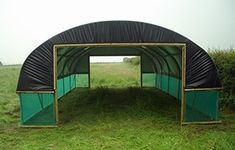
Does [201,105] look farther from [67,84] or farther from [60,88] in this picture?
[67,84]

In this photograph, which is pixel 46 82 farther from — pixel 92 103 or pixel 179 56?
pixel 179 56

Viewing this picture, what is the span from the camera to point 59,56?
9133mm

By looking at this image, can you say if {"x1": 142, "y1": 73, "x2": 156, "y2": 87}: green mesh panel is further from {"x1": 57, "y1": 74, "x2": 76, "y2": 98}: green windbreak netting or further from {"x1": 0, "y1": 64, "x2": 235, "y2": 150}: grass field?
{"x1": 0, "y1": 64, "x2": 235, "y2": 150}: grass field

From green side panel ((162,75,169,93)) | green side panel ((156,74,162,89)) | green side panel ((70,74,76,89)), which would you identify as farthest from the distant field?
green side panel ((162,75,169,93))

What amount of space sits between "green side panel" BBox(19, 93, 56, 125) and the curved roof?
1.14 ft

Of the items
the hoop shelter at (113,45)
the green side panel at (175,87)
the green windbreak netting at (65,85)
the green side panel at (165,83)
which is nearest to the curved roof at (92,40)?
the hoop shelter at (113,45)

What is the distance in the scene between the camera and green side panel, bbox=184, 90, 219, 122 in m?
6.95

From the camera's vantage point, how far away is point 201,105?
23.5 feet

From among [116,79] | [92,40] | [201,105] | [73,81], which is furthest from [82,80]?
[201,105]

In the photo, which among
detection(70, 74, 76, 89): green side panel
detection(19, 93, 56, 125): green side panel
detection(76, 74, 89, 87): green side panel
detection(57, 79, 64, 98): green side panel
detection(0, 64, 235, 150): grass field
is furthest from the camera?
detection(76, 74, 89, 87): green side panel

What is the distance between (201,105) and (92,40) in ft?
12.3

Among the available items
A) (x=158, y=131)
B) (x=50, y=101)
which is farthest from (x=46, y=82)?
(x=158, y=131)

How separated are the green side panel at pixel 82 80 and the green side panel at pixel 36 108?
8.35m

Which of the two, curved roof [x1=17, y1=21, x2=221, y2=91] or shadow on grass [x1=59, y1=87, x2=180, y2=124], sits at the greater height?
curved roof [x1=17, y1=21, x2=221, y2=91]
